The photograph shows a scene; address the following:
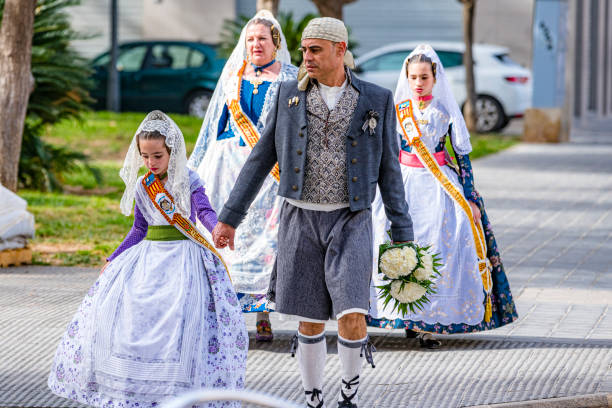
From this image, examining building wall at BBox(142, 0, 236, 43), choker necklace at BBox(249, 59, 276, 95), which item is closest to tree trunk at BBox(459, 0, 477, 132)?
building wall at BBox(142, 0, 236, 43)

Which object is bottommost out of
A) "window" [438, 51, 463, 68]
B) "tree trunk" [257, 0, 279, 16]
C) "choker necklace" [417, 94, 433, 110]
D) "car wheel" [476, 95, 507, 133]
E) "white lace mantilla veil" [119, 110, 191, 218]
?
"car wheel" [476, 95, 507, 133]

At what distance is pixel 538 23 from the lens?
2138cm

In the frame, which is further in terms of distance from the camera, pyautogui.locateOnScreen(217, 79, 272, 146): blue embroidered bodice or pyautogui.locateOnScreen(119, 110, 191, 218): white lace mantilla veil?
pyautogui.locateOnScreen(217, 79, 272, 146): blue embroidered bodice

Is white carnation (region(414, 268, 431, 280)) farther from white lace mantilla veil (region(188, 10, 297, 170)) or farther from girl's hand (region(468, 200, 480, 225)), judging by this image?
white lace mantilla veil (region(188, 10, 297, 170))

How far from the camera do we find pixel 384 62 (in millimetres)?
22375

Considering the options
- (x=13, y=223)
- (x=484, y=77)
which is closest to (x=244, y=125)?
(x=13, y=223)

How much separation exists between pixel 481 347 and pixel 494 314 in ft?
0.70

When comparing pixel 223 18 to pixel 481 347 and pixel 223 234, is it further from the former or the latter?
pixel 223 234

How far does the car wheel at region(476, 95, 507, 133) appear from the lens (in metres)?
21.7

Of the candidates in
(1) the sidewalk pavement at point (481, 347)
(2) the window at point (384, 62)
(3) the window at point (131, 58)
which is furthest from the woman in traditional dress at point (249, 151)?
(3) the window at point (131, 58)

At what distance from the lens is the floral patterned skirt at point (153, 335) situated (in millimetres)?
4602

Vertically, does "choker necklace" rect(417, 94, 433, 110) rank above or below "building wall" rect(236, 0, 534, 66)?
below

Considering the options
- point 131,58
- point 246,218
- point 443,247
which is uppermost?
point 131,58

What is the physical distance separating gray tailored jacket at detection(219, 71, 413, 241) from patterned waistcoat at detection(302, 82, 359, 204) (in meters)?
0.03
